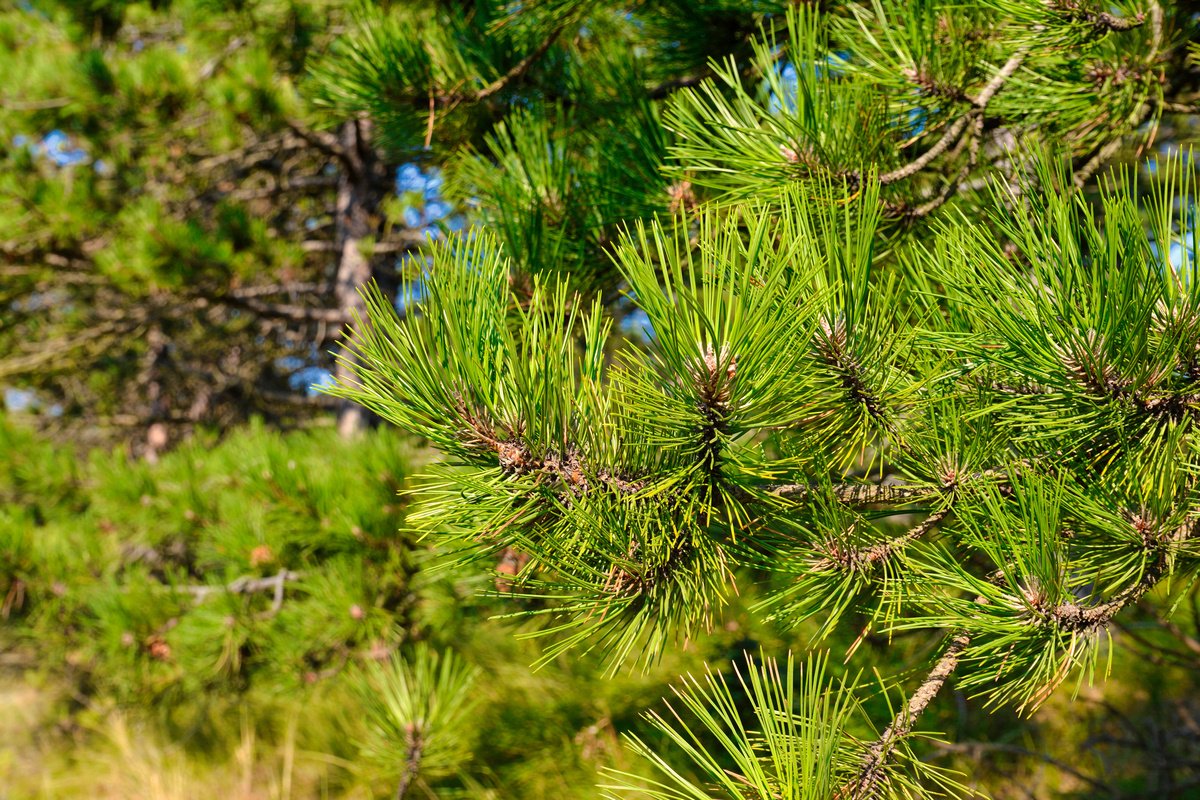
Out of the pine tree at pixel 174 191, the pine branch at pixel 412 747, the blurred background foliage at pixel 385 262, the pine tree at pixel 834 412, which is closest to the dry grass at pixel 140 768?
the blurred background foliage at pixel 385 262

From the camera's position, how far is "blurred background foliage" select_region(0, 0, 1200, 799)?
3.42 ft

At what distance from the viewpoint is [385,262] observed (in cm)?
421

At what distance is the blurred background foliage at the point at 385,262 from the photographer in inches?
41.0

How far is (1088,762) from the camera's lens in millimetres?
2785

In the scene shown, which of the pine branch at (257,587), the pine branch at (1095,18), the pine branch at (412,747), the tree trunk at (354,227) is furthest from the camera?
the tree trunk at (354,227)

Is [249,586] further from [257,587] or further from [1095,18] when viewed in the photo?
[1095,18]

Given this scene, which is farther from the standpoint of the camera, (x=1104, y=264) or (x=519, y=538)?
(x=519, y=538)

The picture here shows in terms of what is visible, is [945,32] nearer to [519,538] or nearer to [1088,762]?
[519,538]

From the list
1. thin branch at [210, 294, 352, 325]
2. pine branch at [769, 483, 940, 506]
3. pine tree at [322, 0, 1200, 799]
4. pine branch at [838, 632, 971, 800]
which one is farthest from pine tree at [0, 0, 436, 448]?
pine branch at [838, 632, 971, 800]

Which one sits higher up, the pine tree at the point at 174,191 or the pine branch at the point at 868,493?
the pine tree at the point at 174,191

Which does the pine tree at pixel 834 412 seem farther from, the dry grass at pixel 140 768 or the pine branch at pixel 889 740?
the dry grass at pixel 140 768

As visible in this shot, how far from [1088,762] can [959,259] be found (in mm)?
2995

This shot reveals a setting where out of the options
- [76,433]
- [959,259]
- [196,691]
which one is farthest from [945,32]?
[76,433]

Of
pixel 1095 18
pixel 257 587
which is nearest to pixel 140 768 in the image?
pixel 257 587
